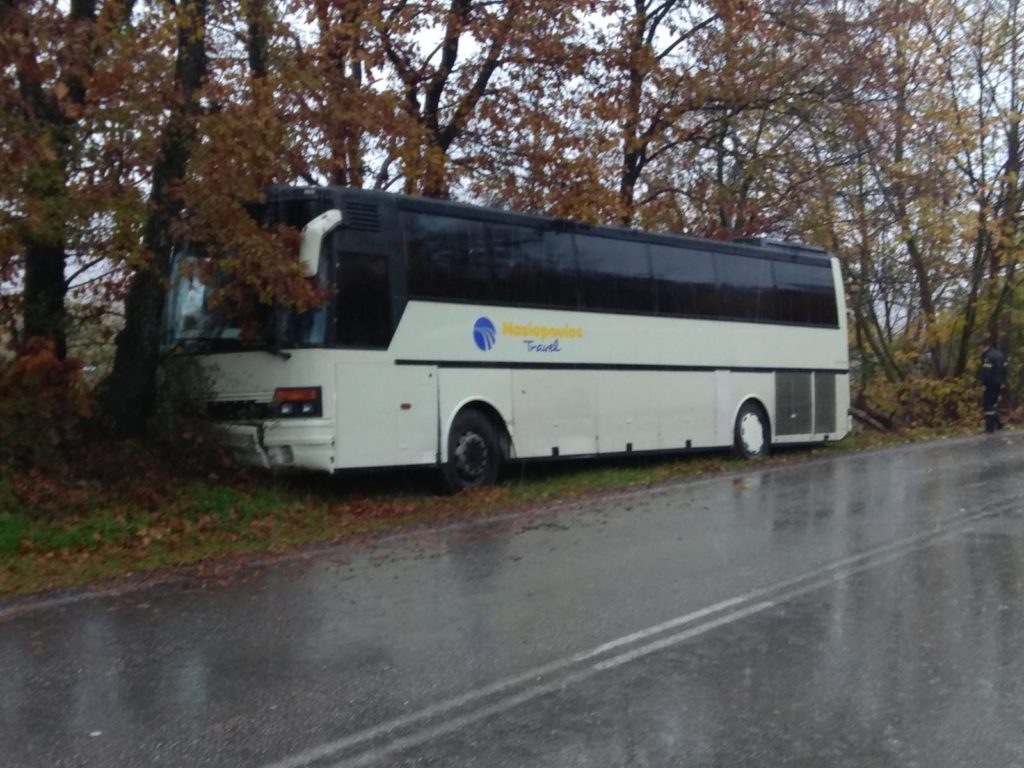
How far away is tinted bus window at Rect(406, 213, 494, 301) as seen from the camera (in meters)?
14.5

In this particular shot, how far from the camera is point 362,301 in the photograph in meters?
13.7

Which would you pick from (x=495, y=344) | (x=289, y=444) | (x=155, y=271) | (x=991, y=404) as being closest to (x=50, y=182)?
(x=155, y=271)

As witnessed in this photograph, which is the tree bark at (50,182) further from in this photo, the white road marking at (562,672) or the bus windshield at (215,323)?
the white road marking at (562,672)

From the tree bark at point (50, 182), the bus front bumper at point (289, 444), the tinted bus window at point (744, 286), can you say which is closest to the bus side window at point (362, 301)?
the bus front bumper at point (289, 444)

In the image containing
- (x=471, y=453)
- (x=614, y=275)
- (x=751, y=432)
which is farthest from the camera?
(x=751, y=432)

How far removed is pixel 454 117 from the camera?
18328 mm

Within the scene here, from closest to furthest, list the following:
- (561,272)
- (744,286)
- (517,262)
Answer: (517,262) < (561,272) < (744,286)

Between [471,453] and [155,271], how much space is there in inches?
177

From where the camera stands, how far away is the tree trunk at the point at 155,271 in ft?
42.1

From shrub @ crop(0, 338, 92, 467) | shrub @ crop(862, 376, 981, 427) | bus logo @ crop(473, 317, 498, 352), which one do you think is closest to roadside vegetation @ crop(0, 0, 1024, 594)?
shrub @ crop(0, 338, 92, 467)

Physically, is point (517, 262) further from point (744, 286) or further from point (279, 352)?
point (744, 286)

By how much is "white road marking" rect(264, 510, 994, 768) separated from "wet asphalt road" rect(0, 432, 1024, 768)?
2 centimetres

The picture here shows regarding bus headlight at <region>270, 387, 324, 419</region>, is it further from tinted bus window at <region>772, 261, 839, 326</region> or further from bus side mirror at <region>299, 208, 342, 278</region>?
tinted bus window at <region>772, 261, 839, 326</region>

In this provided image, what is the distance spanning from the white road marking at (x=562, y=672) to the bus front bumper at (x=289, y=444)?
578cm
